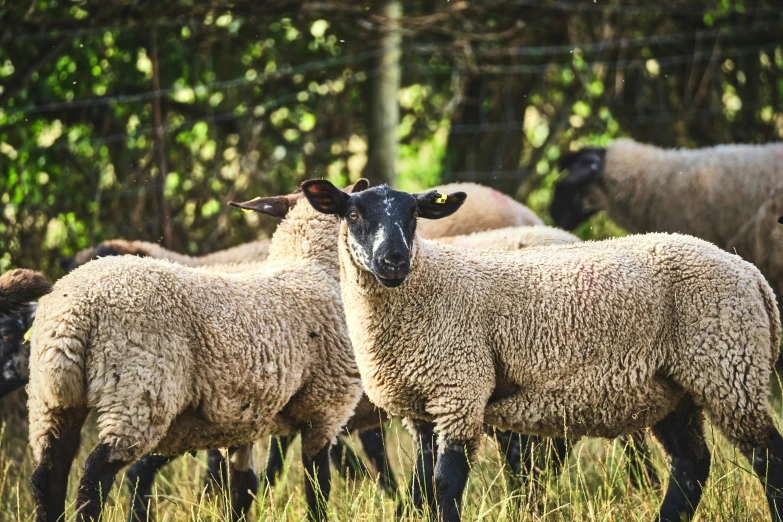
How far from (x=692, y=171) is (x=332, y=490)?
406 cm

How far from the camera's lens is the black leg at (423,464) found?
378cm

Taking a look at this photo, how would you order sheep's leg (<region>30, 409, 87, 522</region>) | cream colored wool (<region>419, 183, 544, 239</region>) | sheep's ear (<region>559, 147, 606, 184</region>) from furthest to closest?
sheep's ear (<region>559, 147, 606, 184</region>) → cream colored wool (<region>419, 183, 544, 239</region>) → sheep's leg (<region>30, 409, 87, 522</region>)

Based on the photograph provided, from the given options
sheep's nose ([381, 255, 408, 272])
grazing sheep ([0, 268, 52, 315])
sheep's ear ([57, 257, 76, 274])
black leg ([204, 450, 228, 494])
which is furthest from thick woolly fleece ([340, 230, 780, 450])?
sheep's ear ([57, 257, 76, 274])

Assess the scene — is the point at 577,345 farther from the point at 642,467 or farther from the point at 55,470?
the point at 55,470

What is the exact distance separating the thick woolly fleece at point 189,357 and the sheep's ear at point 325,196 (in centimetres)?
52

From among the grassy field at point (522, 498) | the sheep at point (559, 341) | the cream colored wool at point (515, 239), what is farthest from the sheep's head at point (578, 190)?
the sheep at point (559, 341)

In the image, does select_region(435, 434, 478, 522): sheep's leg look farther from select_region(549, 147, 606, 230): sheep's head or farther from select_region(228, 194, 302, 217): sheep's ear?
select_region(549, 147, 606, 230): sheep's head

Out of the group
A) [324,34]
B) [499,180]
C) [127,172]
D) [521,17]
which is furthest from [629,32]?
[127,172]

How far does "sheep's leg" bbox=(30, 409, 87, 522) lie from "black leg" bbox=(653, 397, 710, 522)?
88.0 inches

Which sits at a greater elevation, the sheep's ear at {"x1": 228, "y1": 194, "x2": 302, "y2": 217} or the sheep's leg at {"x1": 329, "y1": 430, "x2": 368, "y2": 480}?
the sheep's ear at {"x1": 228, "y1": 194, "x2": 302, "y2": 217}

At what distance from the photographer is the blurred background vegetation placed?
7242 mm

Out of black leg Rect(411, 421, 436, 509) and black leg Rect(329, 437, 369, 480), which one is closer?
black leg Rect(411, 421, 436, 509)

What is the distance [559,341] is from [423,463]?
67 cm

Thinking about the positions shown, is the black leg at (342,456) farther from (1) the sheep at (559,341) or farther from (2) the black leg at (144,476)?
(1) the sheep at (559,341)
